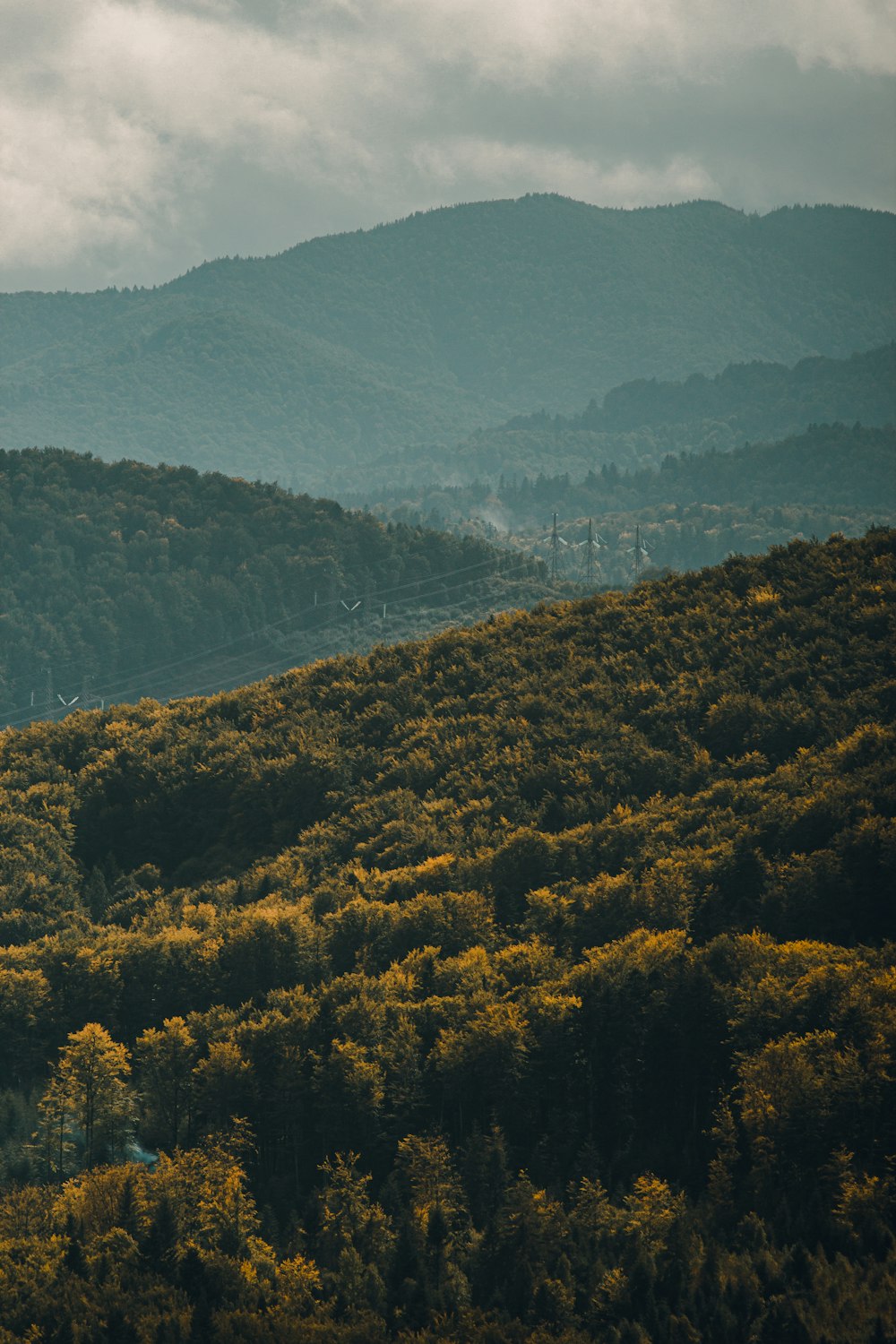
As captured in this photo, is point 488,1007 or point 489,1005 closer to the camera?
point 488,1007

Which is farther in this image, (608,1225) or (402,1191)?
(402,1191)

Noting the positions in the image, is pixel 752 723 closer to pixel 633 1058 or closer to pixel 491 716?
pixel 491 716

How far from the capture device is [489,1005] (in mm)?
69250

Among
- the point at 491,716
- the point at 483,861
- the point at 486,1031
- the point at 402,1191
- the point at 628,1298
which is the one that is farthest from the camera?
the point at 491,716

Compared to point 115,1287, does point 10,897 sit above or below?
above

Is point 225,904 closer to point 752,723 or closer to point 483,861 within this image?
point 483,861

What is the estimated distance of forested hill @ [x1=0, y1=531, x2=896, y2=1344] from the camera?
5803cm

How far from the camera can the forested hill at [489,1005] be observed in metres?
58.0

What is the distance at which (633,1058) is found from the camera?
6650cm

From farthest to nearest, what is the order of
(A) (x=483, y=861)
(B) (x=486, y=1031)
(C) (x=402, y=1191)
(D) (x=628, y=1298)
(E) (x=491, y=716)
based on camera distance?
(E) (x=491, y=716)
(A) (x=483, y=861)
(B) (x=486, y=1031)
(C) (x=402, y=1191)
(D) (x=628, y=1298)

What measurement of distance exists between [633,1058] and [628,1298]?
1161cm

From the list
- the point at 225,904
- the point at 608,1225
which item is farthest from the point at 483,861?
the point at 608,1225

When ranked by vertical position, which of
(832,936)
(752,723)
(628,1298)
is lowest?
(628,1298)

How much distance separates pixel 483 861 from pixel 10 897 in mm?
25249
